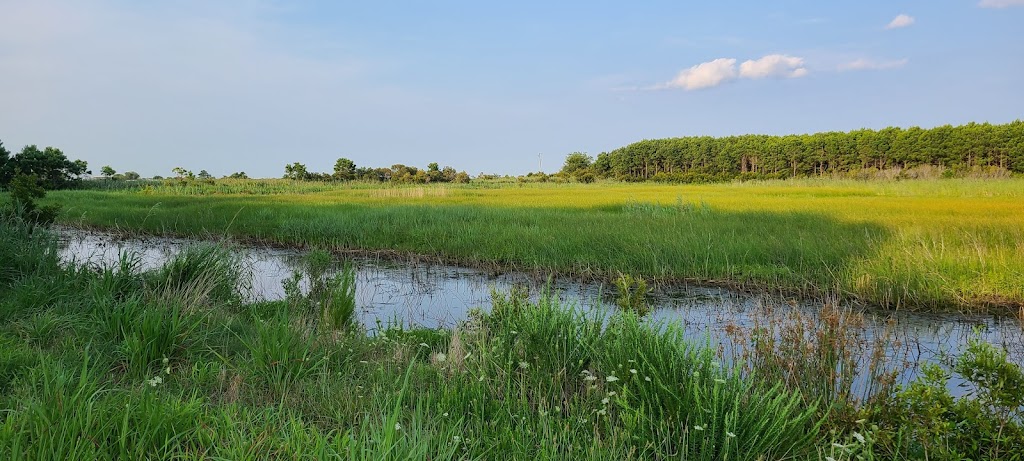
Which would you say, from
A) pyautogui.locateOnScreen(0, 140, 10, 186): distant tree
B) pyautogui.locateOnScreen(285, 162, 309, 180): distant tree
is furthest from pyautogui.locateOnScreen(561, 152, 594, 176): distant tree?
pyautogui.locateOnScreen(0, 140, 10, 186): distant tree

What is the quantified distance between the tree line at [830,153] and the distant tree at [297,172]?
36.1 m

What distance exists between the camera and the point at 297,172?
54500mm

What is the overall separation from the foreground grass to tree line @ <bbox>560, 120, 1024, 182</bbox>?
5216 cm

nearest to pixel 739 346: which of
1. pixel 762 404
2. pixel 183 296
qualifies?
pixel 762 404

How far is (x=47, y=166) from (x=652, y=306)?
47.9 meters

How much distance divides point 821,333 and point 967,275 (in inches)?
207

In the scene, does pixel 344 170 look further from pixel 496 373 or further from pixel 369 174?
pixel 496 373

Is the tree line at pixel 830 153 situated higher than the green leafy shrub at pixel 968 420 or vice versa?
the tree line at pixel 830 153

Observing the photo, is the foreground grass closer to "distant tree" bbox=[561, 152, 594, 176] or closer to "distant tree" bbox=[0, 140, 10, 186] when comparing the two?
"distant tree" bbox=[0, 140, 10, 186]

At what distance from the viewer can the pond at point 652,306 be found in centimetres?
557

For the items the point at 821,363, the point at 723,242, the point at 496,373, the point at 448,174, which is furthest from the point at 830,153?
the point at 496,373

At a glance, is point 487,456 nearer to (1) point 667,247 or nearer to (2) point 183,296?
(2) point 183,296

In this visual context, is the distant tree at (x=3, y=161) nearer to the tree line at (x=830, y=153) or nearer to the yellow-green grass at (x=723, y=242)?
the yellow-green grass at (x=723, y=242)

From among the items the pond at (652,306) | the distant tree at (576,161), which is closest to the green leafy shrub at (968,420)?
the pond at (652,306)
